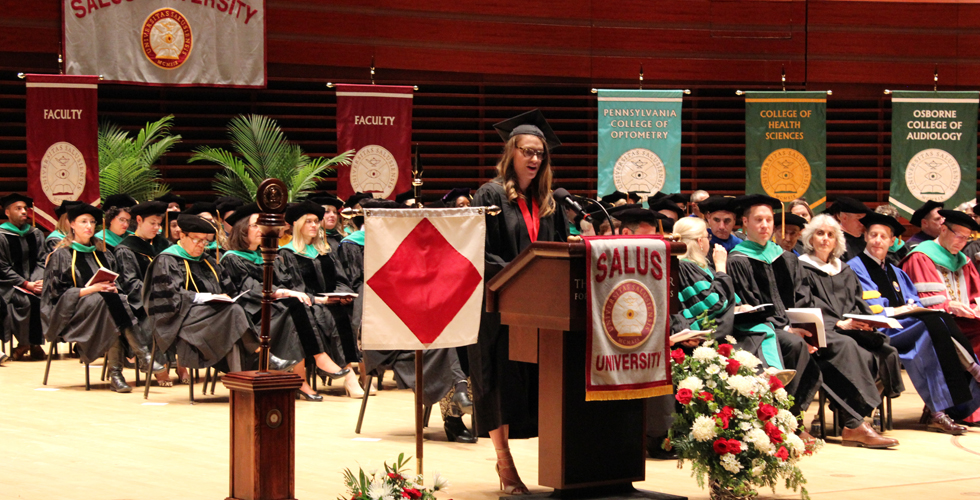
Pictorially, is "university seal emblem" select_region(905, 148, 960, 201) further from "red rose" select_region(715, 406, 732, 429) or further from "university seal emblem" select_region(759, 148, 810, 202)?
"red rose" select_region(715, 406, 732, 429)

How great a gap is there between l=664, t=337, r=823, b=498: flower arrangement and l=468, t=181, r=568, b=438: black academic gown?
640 millimetres

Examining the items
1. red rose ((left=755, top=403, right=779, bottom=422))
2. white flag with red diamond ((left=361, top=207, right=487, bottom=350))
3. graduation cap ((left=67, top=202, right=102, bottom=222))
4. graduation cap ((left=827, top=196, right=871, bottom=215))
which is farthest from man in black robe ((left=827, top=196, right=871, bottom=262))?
graduation cap ((left=67, top=202, right=102, bottom=222))

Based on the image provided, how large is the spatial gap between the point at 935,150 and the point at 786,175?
5.75 feet

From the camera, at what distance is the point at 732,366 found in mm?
4504

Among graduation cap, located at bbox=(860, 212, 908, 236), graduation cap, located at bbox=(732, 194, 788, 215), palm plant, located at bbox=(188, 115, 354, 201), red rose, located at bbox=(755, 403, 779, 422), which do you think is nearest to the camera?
red rose, located at bbox=(755, 403, 779, 422)

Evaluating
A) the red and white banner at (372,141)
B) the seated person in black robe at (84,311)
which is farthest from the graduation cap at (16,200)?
the red and white banner at (372,141)

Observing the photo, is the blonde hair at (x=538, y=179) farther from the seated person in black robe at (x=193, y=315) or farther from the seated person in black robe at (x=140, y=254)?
the seated person in black robe at (x=140, y=254)

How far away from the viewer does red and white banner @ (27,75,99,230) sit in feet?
36.0

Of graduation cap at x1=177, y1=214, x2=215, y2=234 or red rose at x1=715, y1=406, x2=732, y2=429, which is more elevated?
graduation cap at x1=177, y1=214, x2=215, y2=234

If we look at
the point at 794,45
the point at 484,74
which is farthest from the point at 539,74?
the point at 794,45

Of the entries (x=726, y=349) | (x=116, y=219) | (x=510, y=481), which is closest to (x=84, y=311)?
(x=116, y=219)

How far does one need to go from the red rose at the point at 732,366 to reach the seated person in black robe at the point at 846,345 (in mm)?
2043

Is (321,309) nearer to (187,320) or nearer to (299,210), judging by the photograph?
(299,210)

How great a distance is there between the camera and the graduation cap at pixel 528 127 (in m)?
4.59
